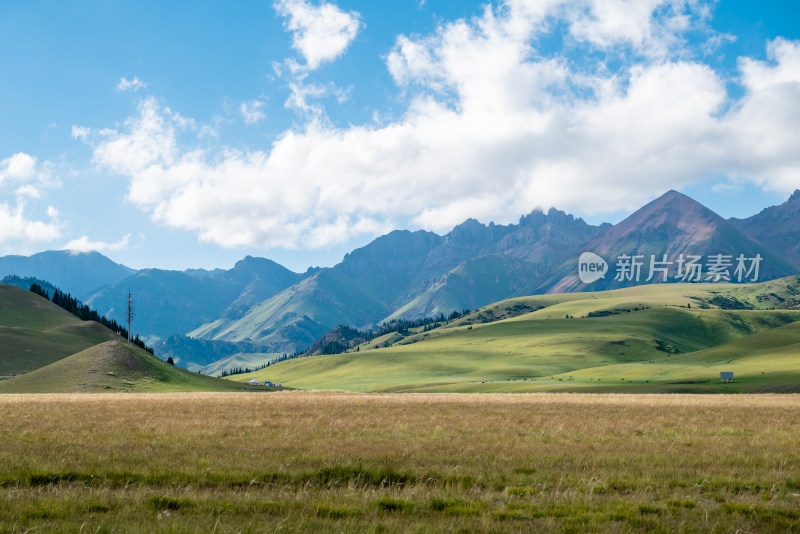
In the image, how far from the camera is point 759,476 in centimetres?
1672

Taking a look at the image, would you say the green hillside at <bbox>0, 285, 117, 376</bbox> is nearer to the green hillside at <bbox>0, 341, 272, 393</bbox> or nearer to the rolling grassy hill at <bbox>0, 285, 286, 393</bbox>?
the rolling grassy hill at <bbox>0, 285, 286, 393</bbox>

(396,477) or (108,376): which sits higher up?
(396,477)

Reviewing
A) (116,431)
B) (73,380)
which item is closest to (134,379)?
(73,380)

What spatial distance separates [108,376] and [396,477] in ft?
348

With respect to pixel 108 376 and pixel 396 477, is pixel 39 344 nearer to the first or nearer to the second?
pixel 108 376

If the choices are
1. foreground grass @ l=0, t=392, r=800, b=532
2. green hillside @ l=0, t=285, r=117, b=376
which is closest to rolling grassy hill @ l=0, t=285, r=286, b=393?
green hillside @ l=0, t=285, r=117, b=376

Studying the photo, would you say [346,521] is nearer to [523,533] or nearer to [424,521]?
[424,521]

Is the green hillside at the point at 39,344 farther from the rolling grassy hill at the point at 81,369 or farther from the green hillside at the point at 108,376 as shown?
the green hillside at the point at 108,376

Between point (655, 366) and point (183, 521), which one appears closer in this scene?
point (183, 521)

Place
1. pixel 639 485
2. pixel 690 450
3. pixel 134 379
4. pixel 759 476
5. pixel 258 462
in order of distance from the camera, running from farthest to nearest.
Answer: pixel 134 379
pixel 690 450
pixel 258 462
pixel 759 476
pixel 639 485

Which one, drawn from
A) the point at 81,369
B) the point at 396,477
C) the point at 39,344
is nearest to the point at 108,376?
the point at 81,369

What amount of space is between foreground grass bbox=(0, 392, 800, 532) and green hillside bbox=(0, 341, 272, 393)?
7954 cm

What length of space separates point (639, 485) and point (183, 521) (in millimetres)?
11488

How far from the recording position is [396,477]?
54.7 ft
